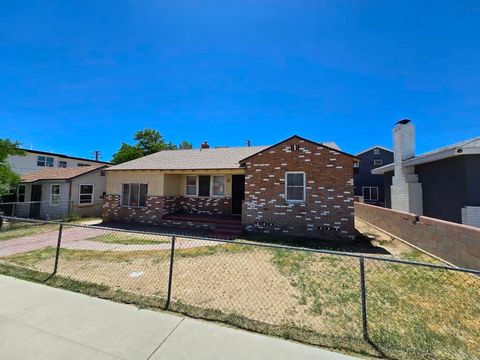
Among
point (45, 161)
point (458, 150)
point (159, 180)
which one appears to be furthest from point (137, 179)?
point (45, 161)

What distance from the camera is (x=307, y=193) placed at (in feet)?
35.1

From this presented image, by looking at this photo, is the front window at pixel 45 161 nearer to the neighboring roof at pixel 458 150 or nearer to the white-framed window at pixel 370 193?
the neighboring roof at pixel 458 150

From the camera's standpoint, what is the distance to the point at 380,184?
27.0 m

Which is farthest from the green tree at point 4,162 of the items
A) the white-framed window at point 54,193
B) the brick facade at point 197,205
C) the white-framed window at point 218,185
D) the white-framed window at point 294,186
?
the white-framed window at point 294,186

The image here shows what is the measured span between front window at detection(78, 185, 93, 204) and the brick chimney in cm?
2052

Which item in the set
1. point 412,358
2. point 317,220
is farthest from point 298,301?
point 317,220

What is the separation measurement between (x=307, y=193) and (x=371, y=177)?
20731 millimetres

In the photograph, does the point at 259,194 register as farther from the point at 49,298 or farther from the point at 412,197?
the point at 49,298

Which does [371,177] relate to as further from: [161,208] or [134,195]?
[134,195]

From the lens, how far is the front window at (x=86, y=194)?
58.2ft

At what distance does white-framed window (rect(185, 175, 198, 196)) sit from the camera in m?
14.7

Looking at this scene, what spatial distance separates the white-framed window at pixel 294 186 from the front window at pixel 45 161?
88.2ft

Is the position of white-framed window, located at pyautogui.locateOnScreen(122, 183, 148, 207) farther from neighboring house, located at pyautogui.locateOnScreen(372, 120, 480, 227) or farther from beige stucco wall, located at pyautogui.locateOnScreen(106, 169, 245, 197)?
neighboring house, located at pyautogui.locateOnScreen(372, 120, 480, 227)

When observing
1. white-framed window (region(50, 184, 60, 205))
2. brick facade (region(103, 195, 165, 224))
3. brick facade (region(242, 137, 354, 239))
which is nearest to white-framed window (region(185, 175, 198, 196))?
brick facade (region(103, 195, 165, 224))
